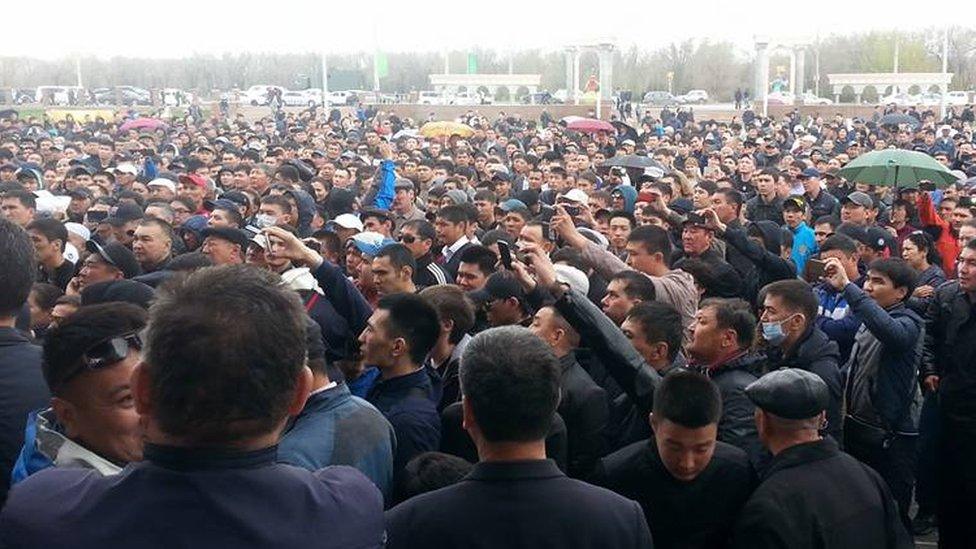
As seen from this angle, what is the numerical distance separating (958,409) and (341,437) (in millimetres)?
3585

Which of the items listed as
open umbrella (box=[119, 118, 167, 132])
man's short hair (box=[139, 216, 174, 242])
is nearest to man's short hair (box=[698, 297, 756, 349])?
man's short hair (box=[139, 216, 174, 242])

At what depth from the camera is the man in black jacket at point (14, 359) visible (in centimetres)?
298

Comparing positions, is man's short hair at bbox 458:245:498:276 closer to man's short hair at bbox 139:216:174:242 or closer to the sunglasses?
man's short hair at bbox 139:216:174:242

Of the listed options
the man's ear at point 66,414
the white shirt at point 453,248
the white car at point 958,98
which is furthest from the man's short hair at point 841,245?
the white car at point 958,98

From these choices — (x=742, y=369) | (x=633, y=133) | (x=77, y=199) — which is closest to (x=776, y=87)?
(x=633, y=133)

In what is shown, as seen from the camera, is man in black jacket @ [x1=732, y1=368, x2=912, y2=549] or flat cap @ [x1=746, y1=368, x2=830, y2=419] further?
flat cap @ [x1=746, y1=368, x2=830, y2=419]

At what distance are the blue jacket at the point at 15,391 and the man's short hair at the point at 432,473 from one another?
1111mm

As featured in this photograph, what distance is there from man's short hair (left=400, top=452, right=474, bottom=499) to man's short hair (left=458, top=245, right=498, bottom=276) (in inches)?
138

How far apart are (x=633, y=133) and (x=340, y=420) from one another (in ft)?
71.9

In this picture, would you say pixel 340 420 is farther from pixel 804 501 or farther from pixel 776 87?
pixel 776 87

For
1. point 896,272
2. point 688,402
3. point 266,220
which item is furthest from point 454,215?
point 688,402

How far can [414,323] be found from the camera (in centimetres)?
430

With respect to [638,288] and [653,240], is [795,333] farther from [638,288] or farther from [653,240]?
[653,240]

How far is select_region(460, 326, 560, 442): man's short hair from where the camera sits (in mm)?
2590
